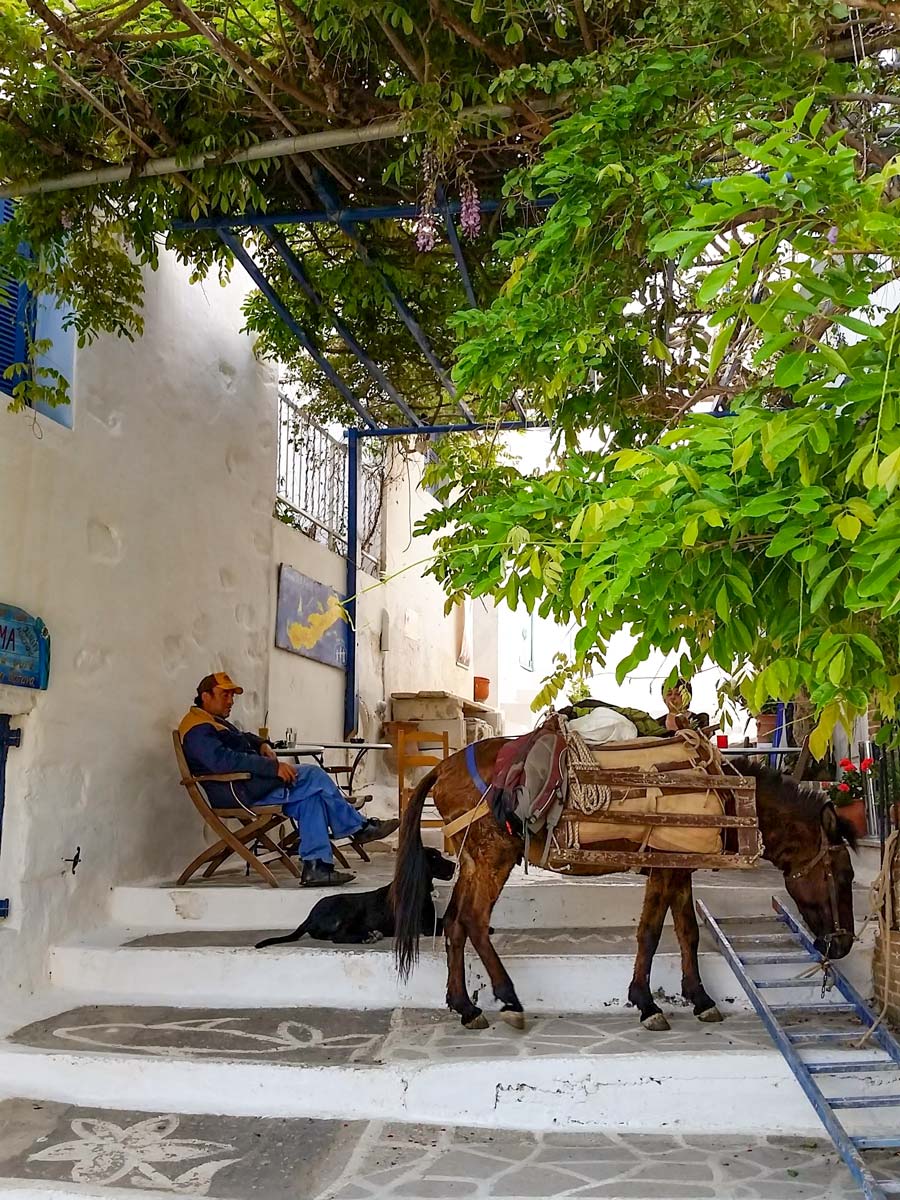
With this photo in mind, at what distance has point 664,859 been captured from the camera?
12.6 feet

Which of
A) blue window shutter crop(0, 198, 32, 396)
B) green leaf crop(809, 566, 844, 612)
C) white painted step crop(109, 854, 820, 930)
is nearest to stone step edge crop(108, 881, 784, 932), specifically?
white painted step crop(109, 854, 820, 930)

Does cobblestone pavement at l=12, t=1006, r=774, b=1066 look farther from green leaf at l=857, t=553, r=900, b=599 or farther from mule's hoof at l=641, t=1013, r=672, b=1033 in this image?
green leaf at l=857, t=553, r=900, b=599

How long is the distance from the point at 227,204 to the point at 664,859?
3351 mm

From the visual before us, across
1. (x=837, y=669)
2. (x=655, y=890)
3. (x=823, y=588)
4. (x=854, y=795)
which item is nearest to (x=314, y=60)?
(x=823, y=588)

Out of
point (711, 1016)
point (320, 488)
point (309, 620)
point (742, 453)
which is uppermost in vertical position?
point (320, 488)

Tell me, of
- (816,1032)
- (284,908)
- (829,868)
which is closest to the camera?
(816,1032)

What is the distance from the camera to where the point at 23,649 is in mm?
4539

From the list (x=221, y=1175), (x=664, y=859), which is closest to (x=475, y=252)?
(x=664, y=859)

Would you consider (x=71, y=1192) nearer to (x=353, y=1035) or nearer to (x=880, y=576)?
(x=353, y=1035)

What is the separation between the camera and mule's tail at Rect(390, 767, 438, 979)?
4.07m

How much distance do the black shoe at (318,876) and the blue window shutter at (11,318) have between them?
2.83 meters

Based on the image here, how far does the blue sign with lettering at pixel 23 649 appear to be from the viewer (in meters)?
4.42

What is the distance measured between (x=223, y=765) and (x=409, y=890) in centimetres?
176

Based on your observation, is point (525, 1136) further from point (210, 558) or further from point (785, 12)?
point (210, 558)
